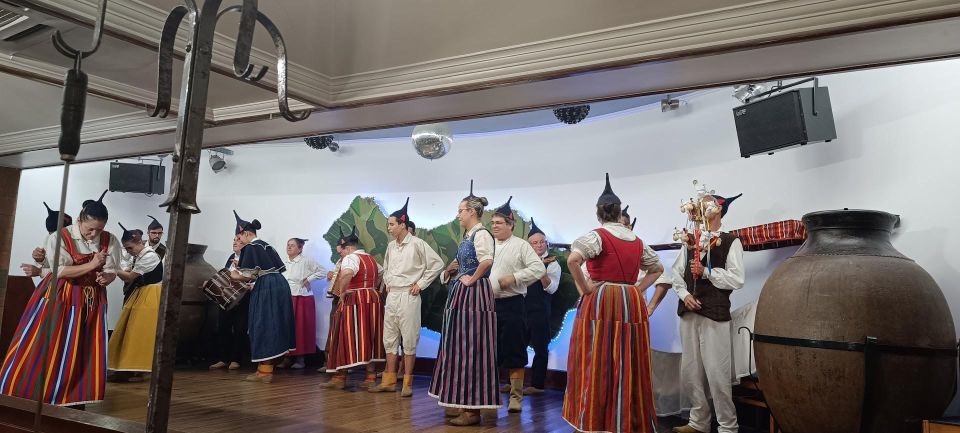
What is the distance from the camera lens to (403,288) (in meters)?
5.23

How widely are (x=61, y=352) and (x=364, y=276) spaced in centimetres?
238

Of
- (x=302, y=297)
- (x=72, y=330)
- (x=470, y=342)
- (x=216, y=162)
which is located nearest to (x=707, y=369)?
(x=470, y=342)

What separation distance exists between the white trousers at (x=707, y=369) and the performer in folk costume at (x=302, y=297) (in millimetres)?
4441

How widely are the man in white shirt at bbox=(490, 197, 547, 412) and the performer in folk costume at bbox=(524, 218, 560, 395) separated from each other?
255 millimetres

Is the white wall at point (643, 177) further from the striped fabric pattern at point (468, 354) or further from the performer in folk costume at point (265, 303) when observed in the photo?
the striped fabric pattern at point (468, 354)

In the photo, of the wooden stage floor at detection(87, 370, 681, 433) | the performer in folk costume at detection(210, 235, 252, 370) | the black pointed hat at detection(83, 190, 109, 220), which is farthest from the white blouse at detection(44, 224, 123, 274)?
the performer in folk costume at detection(210, 235, 252, 370)

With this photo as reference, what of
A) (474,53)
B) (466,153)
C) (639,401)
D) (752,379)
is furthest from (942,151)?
(466,153)

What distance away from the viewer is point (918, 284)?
8.92 feet

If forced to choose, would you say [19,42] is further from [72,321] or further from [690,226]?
[690,226]

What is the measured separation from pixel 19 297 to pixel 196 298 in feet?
5.37

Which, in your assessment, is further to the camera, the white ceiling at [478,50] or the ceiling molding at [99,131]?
the ceiling molding at [99,131]

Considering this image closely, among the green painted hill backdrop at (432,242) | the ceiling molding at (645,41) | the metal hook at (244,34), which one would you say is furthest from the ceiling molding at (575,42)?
the green painted hill backdrop at (432,242)

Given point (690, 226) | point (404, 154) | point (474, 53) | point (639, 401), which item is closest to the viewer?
point (474, 53)

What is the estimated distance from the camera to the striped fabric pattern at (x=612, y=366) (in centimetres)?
335
